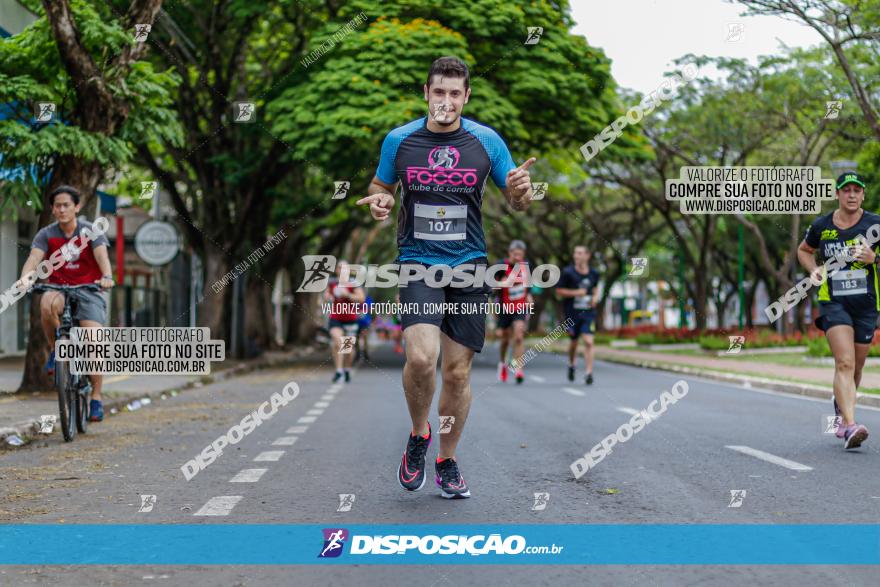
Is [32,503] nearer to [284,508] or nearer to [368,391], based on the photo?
[284,508]

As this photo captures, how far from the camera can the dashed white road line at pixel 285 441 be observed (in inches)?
363

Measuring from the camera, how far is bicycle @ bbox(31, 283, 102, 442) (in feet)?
29.9

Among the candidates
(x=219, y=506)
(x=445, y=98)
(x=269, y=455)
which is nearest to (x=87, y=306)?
(x=269, y=455)

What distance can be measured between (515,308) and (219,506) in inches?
418

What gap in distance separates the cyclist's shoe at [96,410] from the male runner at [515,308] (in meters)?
6.68

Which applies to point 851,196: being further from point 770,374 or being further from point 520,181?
point 770,374

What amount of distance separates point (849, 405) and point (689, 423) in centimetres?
230

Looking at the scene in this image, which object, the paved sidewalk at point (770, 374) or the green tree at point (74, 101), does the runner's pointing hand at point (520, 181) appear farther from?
the paved sidewalk at point (770, 374)

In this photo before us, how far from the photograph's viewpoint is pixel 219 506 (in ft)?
19.9

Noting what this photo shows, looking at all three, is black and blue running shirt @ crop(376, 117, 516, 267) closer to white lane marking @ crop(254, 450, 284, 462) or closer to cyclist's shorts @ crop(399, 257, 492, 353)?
cyclist's shorts @ crop(399, 257, 492, 353)

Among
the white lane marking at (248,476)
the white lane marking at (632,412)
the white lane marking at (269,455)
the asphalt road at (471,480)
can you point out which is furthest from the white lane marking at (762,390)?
the white lane marking at (248,476)

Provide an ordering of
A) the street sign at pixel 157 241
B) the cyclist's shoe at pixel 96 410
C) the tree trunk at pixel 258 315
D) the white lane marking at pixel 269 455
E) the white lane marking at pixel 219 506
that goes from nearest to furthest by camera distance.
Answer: the white lane marking at pixel 219 506 → the white lane marking at pixel 269 455 → the cyclist's shoe at pixel 96 410 → the street sign at pixel 157 241 → the tree trunk at pixel 258 315

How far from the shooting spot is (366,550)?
491cm

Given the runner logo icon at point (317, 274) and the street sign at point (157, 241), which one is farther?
the runner logo icon at point (317, 274)
